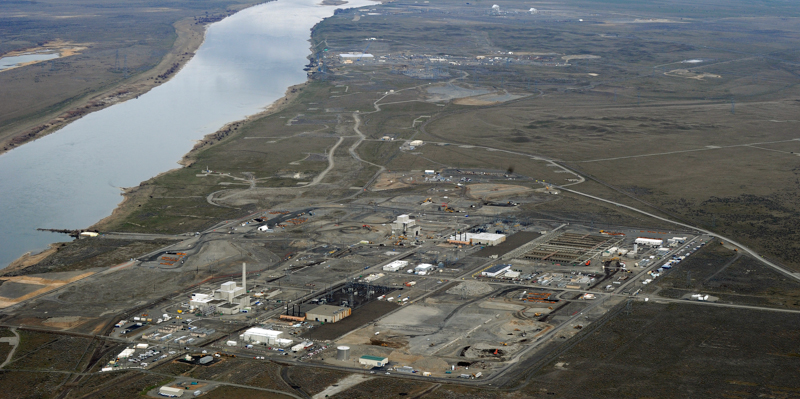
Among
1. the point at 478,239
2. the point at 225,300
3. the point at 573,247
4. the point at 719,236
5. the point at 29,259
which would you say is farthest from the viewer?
the point at 719,236

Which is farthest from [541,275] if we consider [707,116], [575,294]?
[707,116]

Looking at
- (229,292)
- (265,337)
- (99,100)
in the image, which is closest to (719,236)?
(229,292)

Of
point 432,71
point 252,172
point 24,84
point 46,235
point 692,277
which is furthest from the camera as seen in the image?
point 432,71

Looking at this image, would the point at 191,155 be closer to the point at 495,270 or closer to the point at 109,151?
the point at 109,151

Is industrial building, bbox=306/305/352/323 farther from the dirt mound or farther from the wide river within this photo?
the dirt mound

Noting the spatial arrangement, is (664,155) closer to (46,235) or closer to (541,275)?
(541,275)

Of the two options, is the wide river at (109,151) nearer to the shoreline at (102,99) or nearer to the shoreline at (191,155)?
the shoreline at (191,155)
